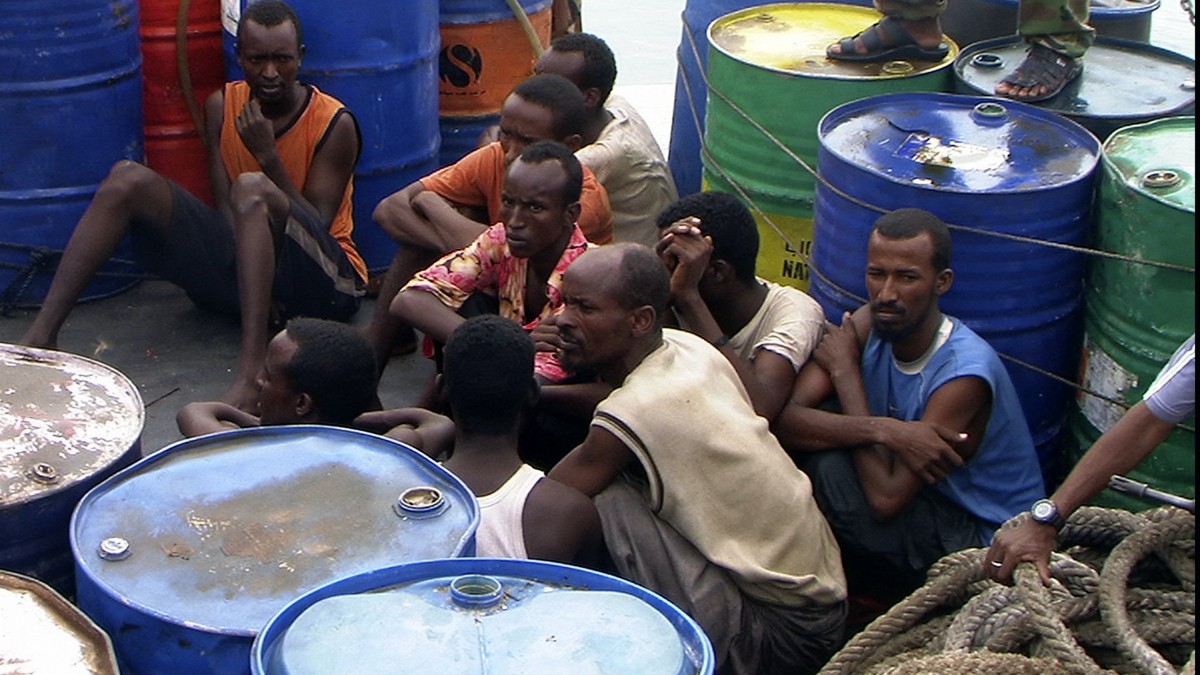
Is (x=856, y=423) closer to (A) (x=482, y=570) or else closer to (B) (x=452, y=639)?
(A) (x=482, y=570)

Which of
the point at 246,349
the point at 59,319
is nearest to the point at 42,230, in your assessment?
the point at 59,319

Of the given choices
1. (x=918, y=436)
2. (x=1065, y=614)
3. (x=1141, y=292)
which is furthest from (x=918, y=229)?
(x=1065, y=614)

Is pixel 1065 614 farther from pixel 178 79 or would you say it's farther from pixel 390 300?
pixel 178 79

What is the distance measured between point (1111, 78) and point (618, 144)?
1.46 metres

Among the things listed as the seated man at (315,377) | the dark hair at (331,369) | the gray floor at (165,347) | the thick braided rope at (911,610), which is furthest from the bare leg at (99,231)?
the thick braided rope at (911,610)

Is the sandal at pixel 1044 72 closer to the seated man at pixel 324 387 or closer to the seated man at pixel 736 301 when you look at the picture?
the seated man at pixel 736 301

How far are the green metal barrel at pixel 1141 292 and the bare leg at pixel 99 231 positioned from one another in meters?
2.58

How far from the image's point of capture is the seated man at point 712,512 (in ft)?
10.3

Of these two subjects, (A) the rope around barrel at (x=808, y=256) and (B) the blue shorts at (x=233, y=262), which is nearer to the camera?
(A) the rope around barrel at (x=808, y=256)

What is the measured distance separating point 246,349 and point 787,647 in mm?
1794

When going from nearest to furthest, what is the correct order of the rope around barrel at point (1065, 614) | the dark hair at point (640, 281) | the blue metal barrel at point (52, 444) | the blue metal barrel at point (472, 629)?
the blue metal barrel at point (472, 629), the blue metal barrel at point (52, 444), the rope around barrel at point (1065, 614), the dark hair at point (640, 281)

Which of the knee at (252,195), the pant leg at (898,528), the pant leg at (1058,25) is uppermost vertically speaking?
the pant leg at (1058,25)

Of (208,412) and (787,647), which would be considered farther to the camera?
(208,412)

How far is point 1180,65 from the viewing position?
464 cm
